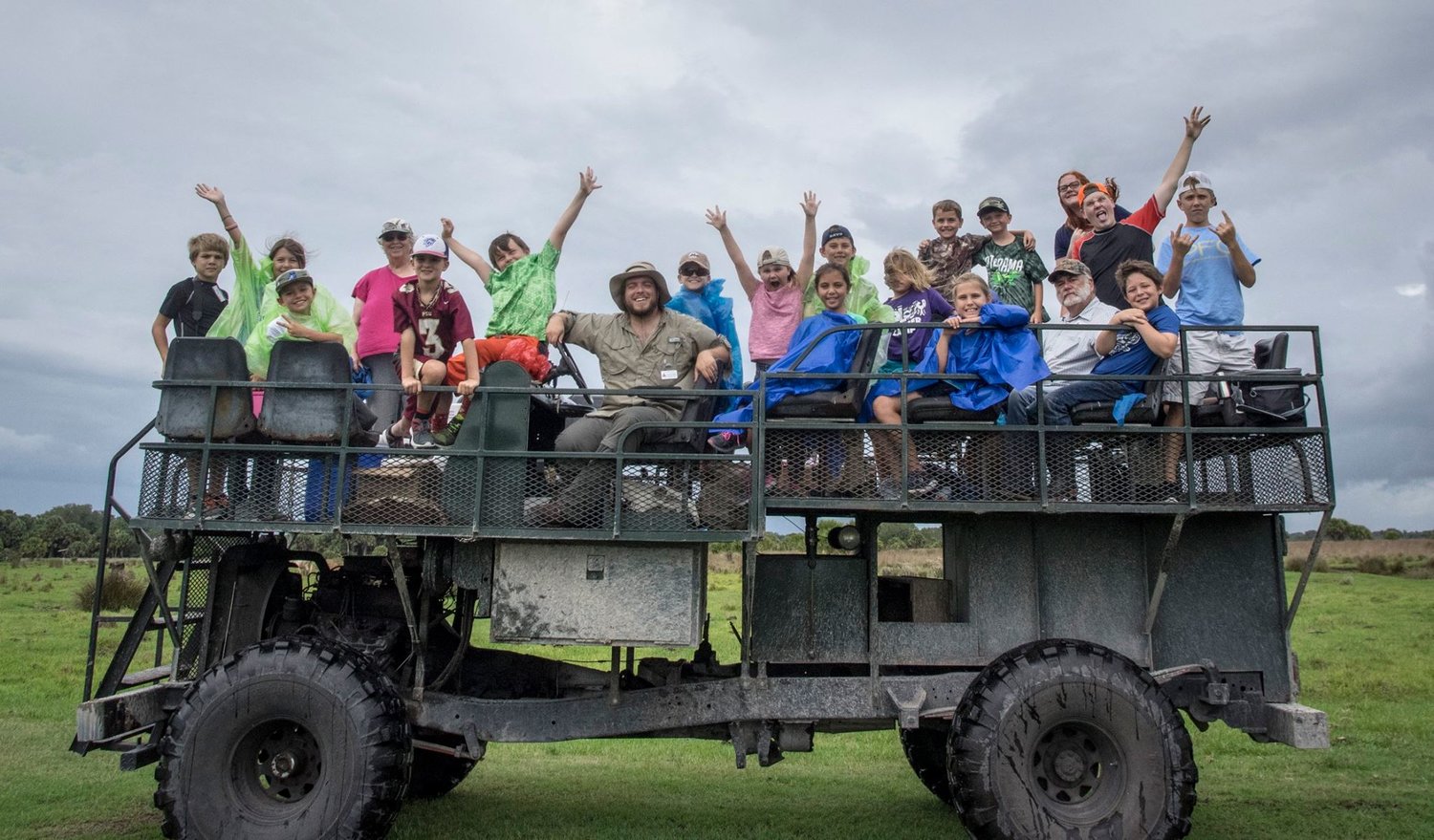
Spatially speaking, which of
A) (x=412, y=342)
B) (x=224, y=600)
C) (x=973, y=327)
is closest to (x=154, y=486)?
(x=224, y=600)

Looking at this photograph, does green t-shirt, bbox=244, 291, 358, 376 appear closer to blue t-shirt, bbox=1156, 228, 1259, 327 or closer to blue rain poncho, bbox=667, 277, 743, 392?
blue rain poncho, bbox=667, 277, 743, 392

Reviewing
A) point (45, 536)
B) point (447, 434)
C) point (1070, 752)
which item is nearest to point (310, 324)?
point (447, 434)

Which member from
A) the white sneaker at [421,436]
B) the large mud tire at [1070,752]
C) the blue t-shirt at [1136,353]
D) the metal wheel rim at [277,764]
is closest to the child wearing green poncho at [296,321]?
the white sneaker at [421,436]

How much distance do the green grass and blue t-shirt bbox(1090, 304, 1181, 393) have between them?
2.89 metres

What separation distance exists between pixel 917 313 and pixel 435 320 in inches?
118

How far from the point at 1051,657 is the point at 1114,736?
50 cm

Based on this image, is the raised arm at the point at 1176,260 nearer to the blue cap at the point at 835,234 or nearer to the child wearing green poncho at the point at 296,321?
the blue cap at the point at 835,234

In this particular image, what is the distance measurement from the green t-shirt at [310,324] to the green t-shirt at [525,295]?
927 mm

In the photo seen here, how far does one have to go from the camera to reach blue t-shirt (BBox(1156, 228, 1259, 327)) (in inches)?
256

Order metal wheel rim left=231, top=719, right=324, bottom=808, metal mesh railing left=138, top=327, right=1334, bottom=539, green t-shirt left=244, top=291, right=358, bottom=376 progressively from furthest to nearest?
green t-shirt left=244, top=291, right=358, bottom=376 → metal mesh railing left=138, top=327, right=1334, bottom=539 → metal wheel rim left=231, top=719, right=324, bottom=808

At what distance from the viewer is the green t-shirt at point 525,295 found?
23.7 feet

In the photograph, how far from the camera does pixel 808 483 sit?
5.89 m

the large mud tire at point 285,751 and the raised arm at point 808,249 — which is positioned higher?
the raised arm at point 808,249

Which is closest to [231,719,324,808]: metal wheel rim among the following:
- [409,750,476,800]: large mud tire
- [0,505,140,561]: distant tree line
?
[409,750,476,800]: large mud tire
